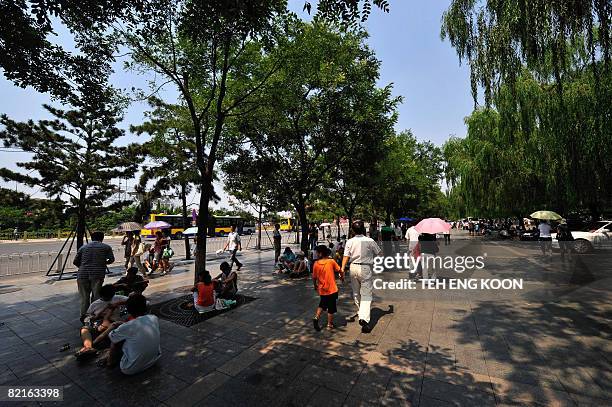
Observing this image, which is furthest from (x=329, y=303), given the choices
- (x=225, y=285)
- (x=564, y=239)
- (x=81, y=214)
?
(x=564, y=239)

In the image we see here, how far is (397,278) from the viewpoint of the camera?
957 cm

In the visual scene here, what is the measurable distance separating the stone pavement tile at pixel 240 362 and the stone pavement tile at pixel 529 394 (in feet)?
10.1

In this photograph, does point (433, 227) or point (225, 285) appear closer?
point (225, 285)

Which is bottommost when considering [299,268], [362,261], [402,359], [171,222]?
[402,359]

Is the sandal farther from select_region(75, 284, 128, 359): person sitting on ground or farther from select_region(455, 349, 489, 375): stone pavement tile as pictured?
select_region(455, 349, 489, 375): stone pavement tile

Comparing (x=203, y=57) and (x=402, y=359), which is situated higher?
(x=203, y=57)

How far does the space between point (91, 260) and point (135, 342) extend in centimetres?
287

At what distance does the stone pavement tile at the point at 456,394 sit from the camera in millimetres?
3039

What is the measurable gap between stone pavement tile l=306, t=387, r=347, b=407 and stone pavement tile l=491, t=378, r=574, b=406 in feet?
5.60

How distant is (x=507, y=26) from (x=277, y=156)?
812 cm

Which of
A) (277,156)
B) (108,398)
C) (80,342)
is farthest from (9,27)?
(277,156)

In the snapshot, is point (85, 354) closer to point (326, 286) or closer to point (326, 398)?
point (326, 398)

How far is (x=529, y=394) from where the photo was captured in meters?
3.15

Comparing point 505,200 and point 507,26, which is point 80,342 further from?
point 505,200
